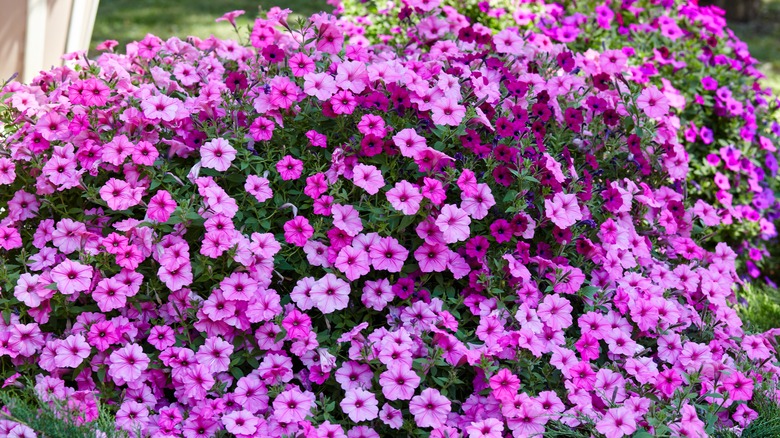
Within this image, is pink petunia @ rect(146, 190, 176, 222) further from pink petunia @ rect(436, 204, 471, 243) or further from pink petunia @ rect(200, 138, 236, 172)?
pink petunia @ rect(436, 204, 471, 243)

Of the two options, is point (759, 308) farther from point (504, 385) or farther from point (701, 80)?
point (504, 385)

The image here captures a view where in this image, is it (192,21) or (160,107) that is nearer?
(160,107)

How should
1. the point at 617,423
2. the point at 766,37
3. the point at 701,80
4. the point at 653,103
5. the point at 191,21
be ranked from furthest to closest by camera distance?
the point at 766,37
the point at 191,21
the point at 701,80
the point at 653,103
the point at 617,423

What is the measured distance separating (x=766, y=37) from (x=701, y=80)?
7.64 meters

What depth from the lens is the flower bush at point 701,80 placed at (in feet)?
13.0

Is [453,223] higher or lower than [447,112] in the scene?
lower

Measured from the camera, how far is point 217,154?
245 centimetres

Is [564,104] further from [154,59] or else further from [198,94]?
[154,59]

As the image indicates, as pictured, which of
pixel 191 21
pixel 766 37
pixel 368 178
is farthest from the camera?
pixel 766 37

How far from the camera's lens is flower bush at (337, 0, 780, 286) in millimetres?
3967

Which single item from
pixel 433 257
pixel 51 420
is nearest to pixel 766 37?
pixel 433 257

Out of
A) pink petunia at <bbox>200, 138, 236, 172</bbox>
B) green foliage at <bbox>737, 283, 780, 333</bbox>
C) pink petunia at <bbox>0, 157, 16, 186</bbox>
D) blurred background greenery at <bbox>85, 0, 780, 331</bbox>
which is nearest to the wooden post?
pink petunia at <bbox>0, 157, 16, 186</bbox>

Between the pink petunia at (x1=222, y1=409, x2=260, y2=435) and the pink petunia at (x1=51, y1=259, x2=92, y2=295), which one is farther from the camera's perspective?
the pink petunia at (x1=51, y1=259, x2=92, y2=295)

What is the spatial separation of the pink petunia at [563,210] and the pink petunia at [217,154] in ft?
2.98
